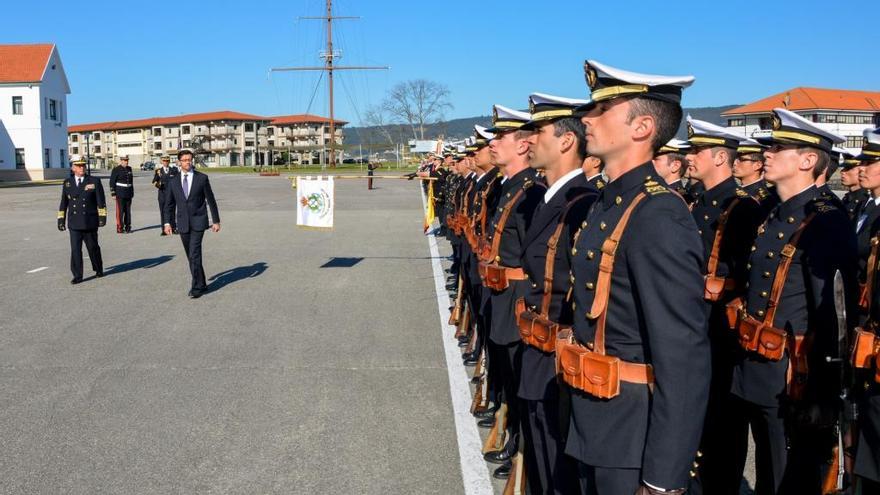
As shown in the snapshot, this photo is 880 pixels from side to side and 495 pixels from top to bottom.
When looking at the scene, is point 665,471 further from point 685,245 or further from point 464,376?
point 464,376

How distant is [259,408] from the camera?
534 centimetres

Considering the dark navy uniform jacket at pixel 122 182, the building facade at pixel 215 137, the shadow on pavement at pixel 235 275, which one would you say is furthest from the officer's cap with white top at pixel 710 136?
the building facade at pixel 215 137

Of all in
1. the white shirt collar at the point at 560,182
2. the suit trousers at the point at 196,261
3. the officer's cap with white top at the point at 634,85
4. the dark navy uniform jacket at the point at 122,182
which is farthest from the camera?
the dark navy uniform jacket at the point at 122,182

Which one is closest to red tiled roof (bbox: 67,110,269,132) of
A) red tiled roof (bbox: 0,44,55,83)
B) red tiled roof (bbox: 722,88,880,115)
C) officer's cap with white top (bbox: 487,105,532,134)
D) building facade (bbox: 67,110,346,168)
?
building facade (bbox: 67,110,346,168)

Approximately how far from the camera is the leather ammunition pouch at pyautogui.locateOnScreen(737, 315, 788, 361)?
3111 mm

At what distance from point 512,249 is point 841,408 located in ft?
6.08

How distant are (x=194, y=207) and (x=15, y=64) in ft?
217

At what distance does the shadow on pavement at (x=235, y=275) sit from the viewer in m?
10.6

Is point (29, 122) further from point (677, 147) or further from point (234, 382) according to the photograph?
point (677, 147)

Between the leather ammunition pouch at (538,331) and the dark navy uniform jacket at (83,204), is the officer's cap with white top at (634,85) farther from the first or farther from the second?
the dark navy uniform jacket at (83,204)

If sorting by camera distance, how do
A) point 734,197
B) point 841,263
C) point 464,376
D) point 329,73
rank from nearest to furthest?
point 841,263 → point 734,197 → point 464,376 → point 329,73

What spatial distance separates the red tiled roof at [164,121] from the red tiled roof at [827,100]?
8833cm

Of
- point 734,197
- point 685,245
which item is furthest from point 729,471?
point 685,245

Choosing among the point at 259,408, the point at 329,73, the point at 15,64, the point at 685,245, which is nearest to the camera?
the point at 685,245
